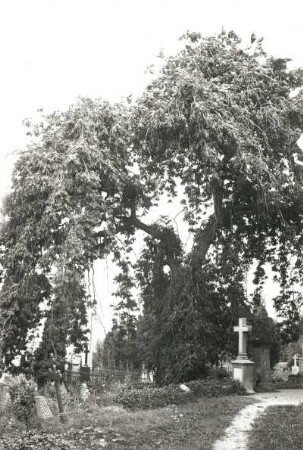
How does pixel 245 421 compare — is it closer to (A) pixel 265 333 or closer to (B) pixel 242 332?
(B) pixel 242 332

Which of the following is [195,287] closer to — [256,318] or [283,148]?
[256,318]

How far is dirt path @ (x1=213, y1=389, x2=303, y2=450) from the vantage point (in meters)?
8.88

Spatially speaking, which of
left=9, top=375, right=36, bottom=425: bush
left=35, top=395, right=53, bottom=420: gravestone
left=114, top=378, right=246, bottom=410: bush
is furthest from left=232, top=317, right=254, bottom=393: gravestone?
left=9, top=375, right=36, bottom=425: bush

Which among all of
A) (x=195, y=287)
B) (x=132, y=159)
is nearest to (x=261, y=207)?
(x=195, y=287)

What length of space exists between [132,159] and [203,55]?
406 centimetres

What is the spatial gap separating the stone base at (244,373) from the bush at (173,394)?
0.35 metres

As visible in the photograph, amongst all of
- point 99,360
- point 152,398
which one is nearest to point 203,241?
point 152,398

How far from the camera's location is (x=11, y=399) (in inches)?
532

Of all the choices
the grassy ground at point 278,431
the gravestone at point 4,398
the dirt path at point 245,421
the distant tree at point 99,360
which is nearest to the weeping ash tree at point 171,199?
the gravestone at point 4,398

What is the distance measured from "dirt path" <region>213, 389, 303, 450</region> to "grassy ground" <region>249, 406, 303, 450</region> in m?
0.17

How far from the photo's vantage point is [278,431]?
911cm

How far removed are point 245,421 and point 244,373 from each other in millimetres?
5020

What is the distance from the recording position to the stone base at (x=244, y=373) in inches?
601

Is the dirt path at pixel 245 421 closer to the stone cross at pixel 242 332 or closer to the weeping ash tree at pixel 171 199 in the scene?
the stone cross at pixel 242 332
